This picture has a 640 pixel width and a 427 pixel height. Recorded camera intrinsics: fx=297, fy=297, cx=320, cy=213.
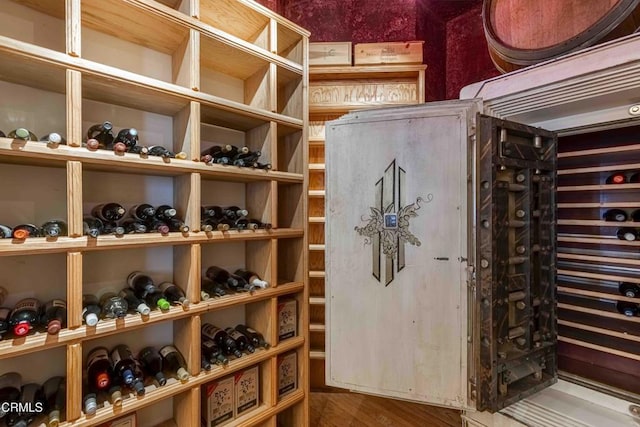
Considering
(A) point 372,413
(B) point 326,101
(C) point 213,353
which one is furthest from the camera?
(B) point 326,101

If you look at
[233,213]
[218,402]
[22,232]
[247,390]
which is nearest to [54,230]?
[22,232]

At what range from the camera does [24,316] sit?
1.15m

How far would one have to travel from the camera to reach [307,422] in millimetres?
1945

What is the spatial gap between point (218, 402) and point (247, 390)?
7.2 inches

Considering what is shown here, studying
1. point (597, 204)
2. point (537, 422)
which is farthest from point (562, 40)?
point (537, 422)

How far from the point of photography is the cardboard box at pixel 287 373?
190 centimetres

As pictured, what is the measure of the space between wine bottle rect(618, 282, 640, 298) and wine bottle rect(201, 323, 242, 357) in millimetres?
2008

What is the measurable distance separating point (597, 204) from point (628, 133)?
1.22 feet

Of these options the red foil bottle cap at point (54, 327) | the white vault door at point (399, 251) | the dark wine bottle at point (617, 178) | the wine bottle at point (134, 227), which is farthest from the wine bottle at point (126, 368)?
the dark wine bottle at point (617, 178)

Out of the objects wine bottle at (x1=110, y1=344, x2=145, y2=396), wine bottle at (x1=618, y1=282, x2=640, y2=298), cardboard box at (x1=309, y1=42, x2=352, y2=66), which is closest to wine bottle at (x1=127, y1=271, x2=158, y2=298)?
wine bottle at (x1=110, y1=344, x2=145, y2=396)

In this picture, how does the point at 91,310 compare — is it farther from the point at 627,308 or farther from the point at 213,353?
the point at 627,308

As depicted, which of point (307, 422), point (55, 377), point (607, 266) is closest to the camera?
point (55, 377)

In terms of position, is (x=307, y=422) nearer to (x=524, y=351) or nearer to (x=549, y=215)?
(x=524, y=351)

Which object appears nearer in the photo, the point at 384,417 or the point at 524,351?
the point at 524,351
